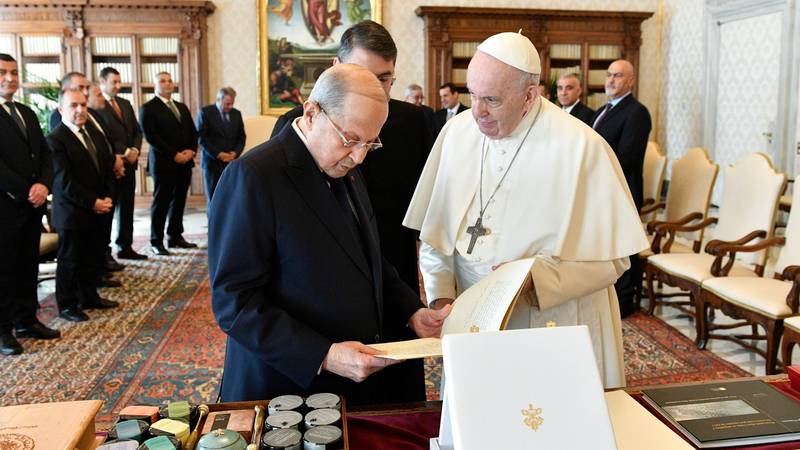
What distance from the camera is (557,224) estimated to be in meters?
2.15

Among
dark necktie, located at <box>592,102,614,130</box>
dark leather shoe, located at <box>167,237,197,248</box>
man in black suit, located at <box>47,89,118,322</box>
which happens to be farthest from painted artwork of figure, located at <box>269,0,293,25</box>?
dark necktie, located at <box>592,102,614,130</box>

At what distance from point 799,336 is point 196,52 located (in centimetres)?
892

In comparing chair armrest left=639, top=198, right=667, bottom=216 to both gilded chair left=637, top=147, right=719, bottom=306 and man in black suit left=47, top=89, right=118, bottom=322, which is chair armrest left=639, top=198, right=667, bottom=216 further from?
man in black suit left=47, top=89, right=118, bottom=322

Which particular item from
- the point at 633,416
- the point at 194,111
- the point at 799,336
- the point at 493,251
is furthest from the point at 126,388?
the point at 194,111

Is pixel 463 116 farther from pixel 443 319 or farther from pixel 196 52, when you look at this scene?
pixel 196 52

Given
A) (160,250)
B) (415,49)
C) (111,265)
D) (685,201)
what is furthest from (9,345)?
(415,49)

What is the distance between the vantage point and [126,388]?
390 cm

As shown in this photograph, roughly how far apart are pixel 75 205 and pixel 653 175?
193 inches

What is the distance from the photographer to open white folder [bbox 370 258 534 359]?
139 centimetres

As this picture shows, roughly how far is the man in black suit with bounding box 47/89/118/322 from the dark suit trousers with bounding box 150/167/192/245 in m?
1.96

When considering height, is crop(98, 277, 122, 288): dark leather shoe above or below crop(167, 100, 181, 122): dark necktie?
below

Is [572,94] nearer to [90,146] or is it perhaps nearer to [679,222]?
[679,222]

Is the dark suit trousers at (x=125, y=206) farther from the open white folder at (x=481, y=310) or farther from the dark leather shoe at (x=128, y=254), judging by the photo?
the open white folder at (x=481, y=310)

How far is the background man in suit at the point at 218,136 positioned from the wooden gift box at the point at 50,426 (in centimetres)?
730
